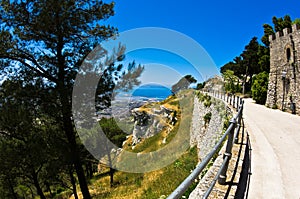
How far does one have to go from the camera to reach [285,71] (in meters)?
14.3

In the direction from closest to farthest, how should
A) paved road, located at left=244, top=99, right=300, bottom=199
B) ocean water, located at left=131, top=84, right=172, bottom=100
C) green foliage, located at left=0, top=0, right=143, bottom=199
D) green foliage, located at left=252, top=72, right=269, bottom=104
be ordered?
paved road, located at left=244, top=99, right=300, bottom=199 → green foliage, located at left=0, top=0, right=143, bottom=199 → ocean water, located at left=131, top=84, right=172, bottom=100 → green foliage, located at left=252, top=72, right=269, bottom=104

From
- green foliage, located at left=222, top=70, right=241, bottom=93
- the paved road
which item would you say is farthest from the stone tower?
green foliage, located at left=222, top=70, right=241, bottom=93

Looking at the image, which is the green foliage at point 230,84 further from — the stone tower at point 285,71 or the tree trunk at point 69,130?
the tree trunk at point 69,130

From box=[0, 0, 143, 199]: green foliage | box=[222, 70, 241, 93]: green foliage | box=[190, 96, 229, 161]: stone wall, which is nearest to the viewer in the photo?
box=[0, 0, 143, 199]: green foliage

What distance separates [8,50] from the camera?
23.1 feet

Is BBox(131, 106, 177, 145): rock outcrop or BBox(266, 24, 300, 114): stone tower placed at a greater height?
BBox(266, 24, 300, 114): stone tower

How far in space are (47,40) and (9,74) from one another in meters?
1.78

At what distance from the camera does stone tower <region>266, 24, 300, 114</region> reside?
512 inches

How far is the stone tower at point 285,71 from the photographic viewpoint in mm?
12992

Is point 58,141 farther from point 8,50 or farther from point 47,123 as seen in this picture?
point 8,50

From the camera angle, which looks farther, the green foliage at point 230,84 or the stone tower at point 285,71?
the green foliage at point 230,84

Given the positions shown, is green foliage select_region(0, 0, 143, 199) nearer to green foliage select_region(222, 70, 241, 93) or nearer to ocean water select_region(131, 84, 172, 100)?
ocean water select_region(131, 84, 172, 100)

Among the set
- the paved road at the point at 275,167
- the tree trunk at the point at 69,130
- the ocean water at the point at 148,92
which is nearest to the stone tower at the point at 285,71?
the paved road at the point at 275,167

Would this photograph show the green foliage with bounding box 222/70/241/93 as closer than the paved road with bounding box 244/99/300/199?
No
